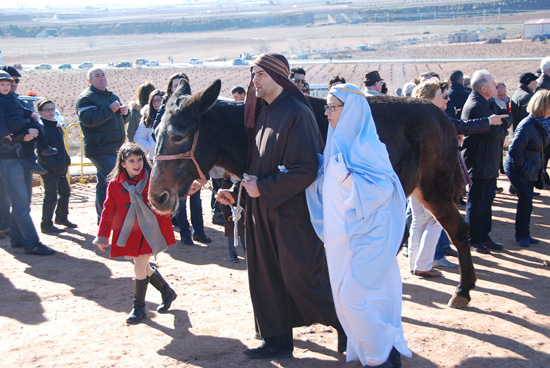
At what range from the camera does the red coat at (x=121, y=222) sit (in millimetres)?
5809

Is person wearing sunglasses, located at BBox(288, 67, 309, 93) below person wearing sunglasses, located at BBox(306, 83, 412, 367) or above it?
above

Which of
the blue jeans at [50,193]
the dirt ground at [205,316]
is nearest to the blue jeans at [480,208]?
the dirt ground at [205,316]

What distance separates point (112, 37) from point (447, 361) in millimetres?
136395

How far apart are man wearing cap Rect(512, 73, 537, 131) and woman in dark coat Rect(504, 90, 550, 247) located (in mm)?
3646

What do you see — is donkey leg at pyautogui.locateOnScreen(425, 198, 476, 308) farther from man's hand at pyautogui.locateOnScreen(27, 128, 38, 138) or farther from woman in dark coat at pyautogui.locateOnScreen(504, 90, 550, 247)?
man's hand at pyautogui.locateOnScreen(27, 128, 38, 138)

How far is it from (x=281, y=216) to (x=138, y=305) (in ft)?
6.57

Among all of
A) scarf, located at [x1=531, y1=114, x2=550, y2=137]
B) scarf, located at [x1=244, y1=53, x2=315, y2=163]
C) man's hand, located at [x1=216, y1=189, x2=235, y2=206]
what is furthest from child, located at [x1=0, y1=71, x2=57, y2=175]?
scarf, located at [x1=531, y1=114, x2=550, y2=137]

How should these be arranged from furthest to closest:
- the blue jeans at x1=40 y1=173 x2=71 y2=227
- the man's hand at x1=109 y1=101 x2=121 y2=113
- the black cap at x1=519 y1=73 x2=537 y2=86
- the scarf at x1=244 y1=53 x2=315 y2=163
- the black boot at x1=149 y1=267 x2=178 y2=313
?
the black cap at x1=519 y1=73 x2=537 y2=86
the blue jeans at x1=40 y1=173 x2=71 y2=227
the man's hand at x1=109 y1=101 x2=121 y2=113
the black boot at x1=149 y1=267 x2=178 y2=313
the scarf at x1=244 y1=53 x2=315 y2=163

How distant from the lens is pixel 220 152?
538 centimetres

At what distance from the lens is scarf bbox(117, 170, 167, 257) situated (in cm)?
579

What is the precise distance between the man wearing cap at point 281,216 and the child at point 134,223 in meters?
1.07

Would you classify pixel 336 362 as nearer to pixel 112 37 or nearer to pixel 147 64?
pixel 147 64

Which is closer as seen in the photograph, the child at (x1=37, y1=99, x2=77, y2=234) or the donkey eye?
the donkey eye

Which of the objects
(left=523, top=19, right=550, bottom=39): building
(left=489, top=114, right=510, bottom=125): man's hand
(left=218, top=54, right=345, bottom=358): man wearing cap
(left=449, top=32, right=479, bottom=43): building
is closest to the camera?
(left=218, top=54, right=345, bottom=358): man wearing cap
